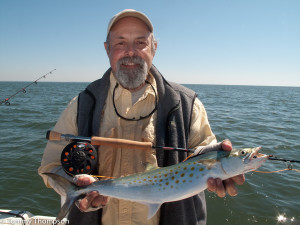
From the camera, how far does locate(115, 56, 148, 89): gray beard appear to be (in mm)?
3287

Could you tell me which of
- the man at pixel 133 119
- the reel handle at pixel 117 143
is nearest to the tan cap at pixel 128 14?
the man at pixel 133 119

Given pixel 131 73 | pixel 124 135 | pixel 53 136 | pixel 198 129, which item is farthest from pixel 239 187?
pixel 53 136

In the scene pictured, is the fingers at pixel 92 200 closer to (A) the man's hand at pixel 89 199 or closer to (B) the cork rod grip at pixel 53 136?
(A) the man's hand at pixel 89 199

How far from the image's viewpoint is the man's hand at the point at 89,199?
9.02 feet

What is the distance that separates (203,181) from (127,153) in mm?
1107

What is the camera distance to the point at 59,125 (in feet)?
10.9

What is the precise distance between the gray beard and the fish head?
161 cm

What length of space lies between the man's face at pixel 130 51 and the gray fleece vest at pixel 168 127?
0.35 m

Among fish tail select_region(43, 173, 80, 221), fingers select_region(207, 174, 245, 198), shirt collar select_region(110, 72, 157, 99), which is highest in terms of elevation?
shirt collar select_region(110, 72, 157, 99)

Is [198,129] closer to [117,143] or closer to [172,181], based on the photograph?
[172,181]

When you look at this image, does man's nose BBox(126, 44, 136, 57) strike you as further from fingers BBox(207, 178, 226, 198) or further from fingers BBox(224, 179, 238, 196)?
fingers BBox(224, 179, 238, 196)

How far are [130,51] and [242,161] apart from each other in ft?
6.88

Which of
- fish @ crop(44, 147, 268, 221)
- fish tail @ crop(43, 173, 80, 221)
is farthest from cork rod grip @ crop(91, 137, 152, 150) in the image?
fish tail @ crop(43, 173, 80, 221)

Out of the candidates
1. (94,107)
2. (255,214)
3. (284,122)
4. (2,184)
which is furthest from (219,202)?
(284,122)
